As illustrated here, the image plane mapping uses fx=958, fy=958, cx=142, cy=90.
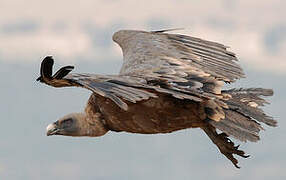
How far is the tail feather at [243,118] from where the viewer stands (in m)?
10.0

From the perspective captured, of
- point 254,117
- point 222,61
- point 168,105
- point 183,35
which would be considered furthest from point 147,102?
point 183,35

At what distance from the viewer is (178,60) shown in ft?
38.0

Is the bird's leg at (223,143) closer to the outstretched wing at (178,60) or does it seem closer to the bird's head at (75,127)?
the outstretched wing at (178,60)

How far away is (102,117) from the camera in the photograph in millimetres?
10789

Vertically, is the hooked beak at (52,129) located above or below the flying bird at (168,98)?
below

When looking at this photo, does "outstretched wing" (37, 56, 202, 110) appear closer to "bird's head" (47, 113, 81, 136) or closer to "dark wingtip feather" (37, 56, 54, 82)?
"dark wingtip feather" (37, 56, 54, 82)

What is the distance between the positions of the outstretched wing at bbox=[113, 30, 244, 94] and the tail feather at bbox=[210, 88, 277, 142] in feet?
0.88

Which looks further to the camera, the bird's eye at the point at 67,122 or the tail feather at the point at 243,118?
the bird's eye at the point at 67,122

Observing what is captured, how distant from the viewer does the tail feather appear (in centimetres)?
1001

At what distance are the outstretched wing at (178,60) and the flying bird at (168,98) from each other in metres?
0.01

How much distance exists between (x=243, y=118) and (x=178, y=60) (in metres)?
1.59

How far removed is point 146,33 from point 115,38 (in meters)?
0.52

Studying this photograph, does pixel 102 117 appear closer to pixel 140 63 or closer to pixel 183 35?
pixel 140 63

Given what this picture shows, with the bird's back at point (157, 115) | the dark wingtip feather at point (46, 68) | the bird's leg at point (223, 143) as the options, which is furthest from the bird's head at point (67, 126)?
the dark wingtip feather at point (46, 68)
